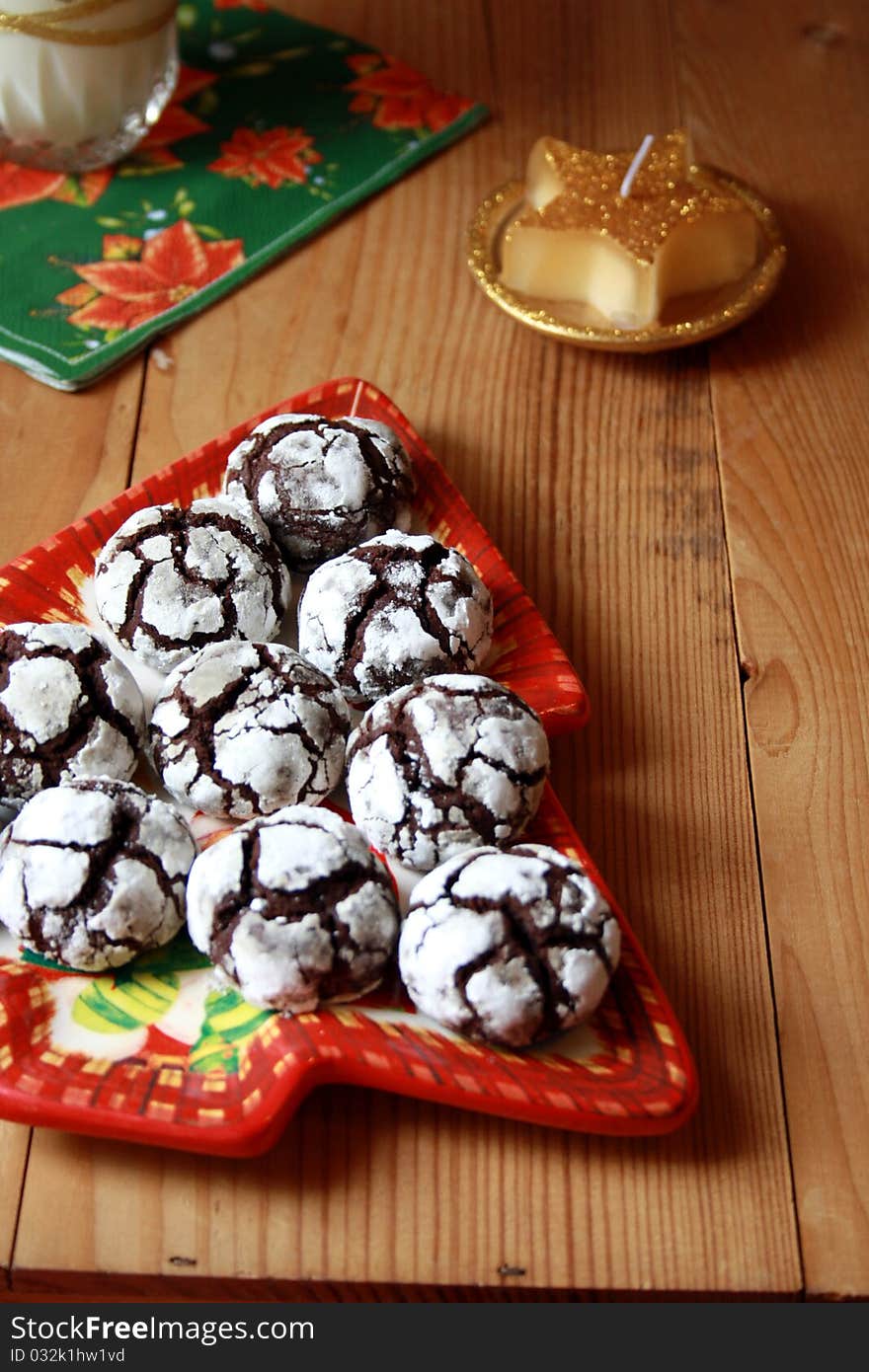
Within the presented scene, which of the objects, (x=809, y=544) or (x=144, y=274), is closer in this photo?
(x=809, y=544)

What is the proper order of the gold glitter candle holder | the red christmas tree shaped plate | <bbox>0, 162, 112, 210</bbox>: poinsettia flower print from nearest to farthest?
the red christmas tree shaped plate
the gold glitter candle holder
<bbox>0, 162, 112, 210</bbox>: poinsettia flower print

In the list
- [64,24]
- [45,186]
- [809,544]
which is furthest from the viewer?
[45,186]

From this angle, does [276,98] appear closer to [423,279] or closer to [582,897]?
[423,279]

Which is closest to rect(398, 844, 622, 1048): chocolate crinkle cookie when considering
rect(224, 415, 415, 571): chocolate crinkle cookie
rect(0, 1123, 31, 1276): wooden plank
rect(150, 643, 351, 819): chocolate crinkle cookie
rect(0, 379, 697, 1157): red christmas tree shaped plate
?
rect(0, 379, 697, 1157): red christmas tree shaped plate

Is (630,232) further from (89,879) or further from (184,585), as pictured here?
(89,879)

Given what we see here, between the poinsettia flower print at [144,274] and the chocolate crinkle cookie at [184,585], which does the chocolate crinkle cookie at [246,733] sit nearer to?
the chocolate crinkle cookie at [184,585]

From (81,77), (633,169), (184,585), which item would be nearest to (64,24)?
(81,77)

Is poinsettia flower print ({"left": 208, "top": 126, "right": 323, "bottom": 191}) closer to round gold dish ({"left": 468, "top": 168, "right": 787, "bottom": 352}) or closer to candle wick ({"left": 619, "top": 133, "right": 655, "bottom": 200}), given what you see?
round gold dish ({"left": 468, "top": 168, "right": 787, "bottom": 352})
